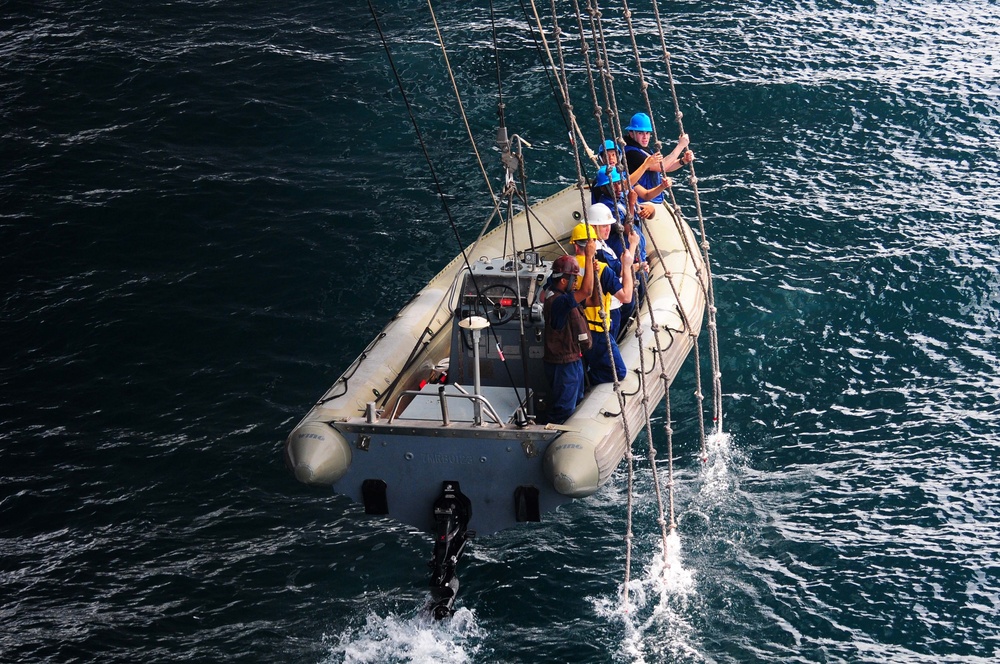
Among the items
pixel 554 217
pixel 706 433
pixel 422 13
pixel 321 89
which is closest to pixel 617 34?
pixel 422 13

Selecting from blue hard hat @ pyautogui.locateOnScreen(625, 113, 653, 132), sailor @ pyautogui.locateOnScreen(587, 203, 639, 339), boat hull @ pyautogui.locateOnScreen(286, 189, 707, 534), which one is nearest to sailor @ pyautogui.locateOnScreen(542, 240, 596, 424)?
boat hull @ pyautogui.locateOnScreen(286, 189, 707, 534)

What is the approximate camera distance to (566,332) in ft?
33.8

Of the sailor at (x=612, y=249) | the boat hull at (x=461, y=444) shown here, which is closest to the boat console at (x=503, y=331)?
the boat hull at (x=461, y=444)

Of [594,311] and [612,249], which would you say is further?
[612,249]

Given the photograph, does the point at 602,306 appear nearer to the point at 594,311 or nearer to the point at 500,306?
the point at 594,311

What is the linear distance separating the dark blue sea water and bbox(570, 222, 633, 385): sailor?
1412 millimetres

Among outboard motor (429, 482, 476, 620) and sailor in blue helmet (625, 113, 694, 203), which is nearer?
outboard motor (429, 482, 476, 620)

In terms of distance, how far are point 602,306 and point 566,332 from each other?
48cm

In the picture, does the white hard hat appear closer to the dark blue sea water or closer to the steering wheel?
the steering wheel

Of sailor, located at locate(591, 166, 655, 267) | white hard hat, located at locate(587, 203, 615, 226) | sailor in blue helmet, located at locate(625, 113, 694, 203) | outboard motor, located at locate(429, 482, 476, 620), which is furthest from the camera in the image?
sailor in blue helmet, located at locate(625, 113, 694, 203)

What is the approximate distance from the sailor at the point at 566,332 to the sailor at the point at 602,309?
15 centimetres

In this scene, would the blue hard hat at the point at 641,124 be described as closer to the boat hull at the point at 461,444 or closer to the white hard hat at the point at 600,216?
the white hard hat at the point at 600,216

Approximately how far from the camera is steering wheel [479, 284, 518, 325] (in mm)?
11016

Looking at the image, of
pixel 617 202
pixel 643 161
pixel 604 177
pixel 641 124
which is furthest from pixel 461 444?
pixel 641 124
